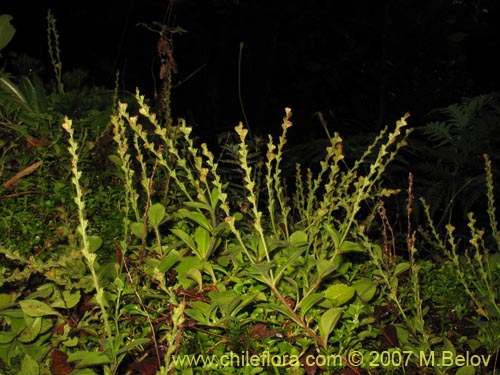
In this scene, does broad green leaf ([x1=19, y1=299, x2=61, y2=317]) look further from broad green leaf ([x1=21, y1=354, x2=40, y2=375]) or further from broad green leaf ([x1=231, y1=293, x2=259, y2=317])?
broad green leaf ([x1=231, y1=293, x2=259, y2=317])

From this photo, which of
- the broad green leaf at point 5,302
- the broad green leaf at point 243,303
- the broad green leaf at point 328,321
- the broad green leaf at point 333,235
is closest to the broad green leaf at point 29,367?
the broad green leaf at point 5,302

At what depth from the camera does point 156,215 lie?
214 cm

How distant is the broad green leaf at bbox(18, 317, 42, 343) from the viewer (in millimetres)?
1866

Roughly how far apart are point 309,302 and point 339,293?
0.39ft

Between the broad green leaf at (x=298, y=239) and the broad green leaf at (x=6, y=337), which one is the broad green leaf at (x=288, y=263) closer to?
the broad green leaf at (x=298, y=239)

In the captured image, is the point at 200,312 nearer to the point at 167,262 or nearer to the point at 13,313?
the point at 167,262

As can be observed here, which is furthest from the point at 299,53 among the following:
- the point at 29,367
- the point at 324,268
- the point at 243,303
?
the point at 29,367

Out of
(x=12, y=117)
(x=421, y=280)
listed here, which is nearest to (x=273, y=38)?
(x=12, y=117)

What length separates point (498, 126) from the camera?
179 inches

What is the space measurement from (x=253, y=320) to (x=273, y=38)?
4975mm

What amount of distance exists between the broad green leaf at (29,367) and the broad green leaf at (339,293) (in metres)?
0.84

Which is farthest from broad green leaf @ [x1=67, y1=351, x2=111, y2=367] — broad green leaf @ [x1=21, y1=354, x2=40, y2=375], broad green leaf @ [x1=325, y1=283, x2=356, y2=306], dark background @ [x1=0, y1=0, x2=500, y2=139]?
dark background @ [x1=0, y1=0, x2=500, y2=139]

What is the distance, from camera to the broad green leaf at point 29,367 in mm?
1735

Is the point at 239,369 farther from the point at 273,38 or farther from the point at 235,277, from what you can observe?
the point at 273,38
